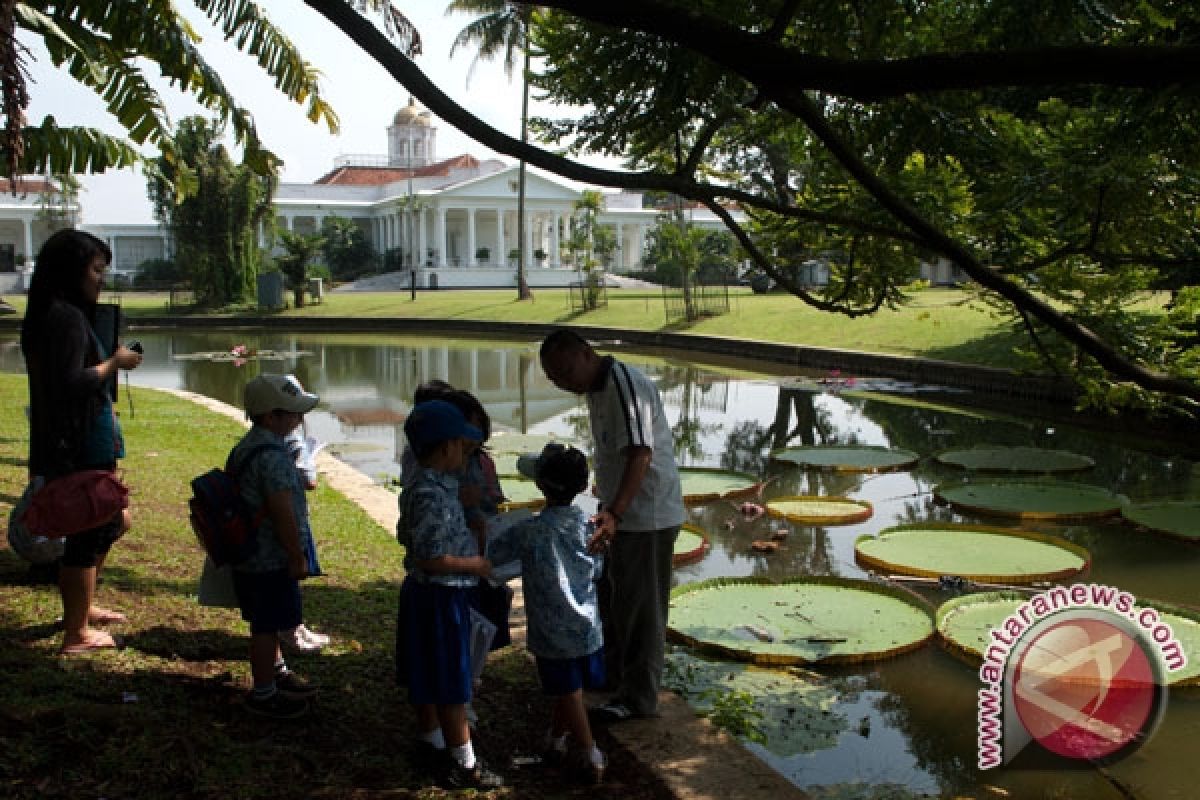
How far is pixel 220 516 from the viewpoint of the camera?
3.33 meters

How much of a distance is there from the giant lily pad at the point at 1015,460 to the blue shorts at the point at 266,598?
7.75 metres

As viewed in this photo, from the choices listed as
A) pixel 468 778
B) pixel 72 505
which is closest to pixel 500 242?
pixel 72 505

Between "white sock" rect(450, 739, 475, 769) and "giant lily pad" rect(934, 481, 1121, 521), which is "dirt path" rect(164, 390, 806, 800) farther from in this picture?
"giant lily pad" rect(934, 481, 1121, 521)

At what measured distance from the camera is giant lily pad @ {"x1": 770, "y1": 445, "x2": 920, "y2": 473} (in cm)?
997

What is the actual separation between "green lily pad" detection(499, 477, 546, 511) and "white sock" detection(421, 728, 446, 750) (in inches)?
185

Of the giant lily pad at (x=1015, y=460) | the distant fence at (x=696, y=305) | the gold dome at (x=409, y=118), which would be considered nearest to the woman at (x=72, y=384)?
the giant lily pad at (x=1015, y=460)

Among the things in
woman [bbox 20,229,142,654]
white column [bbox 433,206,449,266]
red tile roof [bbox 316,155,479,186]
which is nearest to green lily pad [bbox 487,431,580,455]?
woman [bbox 20,229,142,654]

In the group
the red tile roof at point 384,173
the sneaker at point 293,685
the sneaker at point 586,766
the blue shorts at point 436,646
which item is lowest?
the sneaker at point 586,766

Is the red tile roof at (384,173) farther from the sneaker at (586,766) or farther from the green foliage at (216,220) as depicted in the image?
the sneaker at (586,766)

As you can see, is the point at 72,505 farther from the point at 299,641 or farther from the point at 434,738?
the point at 434,738

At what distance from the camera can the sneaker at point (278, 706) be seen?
351 cm

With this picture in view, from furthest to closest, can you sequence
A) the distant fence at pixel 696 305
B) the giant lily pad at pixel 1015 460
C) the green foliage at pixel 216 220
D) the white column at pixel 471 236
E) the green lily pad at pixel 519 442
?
the white column at pixel 471 236 < the green foliage at pixel 216 220 < the distant fence at pixel 696 305 < the green lily pad at pixel 519 442 < the giant lily pad at pixel 1015 460

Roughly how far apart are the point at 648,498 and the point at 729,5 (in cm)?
225

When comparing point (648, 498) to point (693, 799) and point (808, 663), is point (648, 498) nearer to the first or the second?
point (693, 799)
